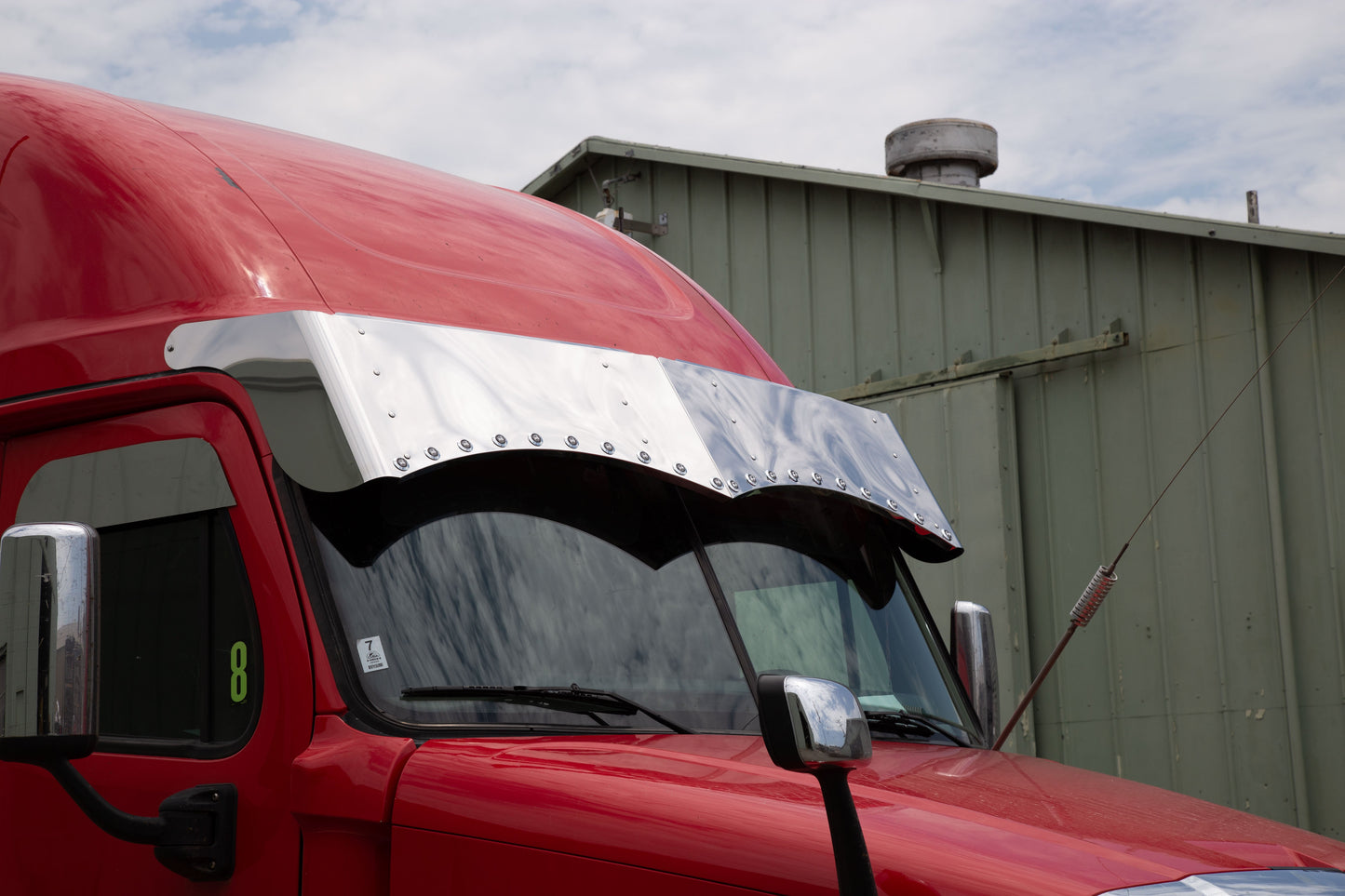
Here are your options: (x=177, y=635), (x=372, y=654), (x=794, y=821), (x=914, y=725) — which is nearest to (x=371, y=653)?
(x=372, y=654)

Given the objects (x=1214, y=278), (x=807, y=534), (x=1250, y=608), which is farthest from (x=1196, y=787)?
(x=807, y=534)

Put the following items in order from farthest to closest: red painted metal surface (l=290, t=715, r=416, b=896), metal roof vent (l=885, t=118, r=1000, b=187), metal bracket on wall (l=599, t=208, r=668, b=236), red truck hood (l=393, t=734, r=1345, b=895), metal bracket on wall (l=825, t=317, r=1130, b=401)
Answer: metal bracket on wall (l=599, t=208, r=668, b=236), metal roof vent (l=885, t=118, r=1000, b=187), metal bracket on wall (l=825, t=317, r=1130, b=401), red painted metal surface (l=290, t=715, r=416, b=896), red truck hood (l=393, t=734, r=1345, b=895)

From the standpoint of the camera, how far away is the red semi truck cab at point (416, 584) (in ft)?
8.39

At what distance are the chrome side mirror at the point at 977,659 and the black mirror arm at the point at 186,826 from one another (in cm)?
228

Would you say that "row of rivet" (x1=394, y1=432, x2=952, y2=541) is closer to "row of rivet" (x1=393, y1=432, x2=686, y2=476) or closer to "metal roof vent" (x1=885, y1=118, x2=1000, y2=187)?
"row of rivet" (x1=393, y1=432, x2=686, y2=476)

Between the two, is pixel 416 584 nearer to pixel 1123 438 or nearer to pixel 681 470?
pixel 681 470

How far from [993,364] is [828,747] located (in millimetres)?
7550

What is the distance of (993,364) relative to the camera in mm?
9352

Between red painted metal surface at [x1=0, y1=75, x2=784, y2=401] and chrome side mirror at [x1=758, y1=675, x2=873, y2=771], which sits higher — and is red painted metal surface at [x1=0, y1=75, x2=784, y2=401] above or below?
above

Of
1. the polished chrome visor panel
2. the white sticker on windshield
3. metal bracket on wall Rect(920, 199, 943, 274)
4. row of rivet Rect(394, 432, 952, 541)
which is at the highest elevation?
metal bracket on wall Rect(920, 199, 943, 274)

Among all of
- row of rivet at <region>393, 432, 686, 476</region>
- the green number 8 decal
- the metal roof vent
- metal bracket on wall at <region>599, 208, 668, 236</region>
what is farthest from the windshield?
metal bracket on wall at <region>599, 208, 668, 236</region>

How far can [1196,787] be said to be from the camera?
27.1ft

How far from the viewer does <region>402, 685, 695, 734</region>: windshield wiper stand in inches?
116

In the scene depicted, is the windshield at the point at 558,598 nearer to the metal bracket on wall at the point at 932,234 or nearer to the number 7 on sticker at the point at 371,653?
the number 7 on sticker at the point at 371,653
